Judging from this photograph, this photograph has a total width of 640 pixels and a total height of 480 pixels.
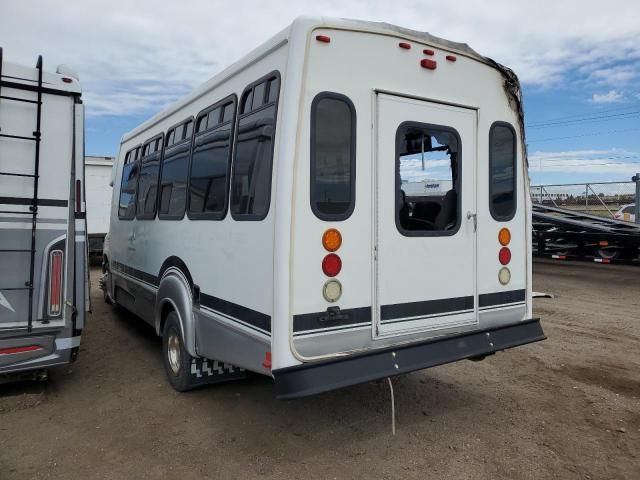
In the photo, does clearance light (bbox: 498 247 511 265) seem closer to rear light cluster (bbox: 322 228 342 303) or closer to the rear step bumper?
the rear step bumper

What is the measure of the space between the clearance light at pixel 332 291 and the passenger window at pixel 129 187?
3862mm

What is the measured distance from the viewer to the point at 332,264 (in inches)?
134

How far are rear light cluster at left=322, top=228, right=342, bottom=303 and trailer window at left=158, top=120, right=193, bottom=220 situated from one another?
189cm

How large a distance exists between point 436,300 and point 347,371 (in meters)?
1.01

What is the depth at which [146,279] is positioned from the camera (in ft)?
19.0

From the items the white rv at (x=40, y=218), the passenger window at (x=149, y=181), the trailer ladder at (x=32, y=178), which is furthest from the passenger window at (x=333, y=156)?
the passenger window at (x=149, y=181)

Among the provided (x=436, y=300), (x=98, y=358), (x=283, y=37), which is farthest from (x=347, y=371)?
(x=98, y=358)

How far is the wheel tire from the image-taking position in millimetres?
4602

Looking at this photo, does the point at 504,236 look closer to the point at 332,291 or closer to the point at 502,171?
the point at 502,171

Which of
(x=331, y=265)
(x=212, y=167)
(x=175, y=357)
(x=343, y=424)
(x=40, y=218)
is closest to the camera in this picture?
(x=331, y=265)

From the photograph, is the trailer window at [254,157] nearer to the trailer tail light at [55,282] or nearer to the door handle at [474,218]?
the door handle at [474,218]

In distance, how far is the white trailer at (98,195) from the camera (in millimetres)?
14258

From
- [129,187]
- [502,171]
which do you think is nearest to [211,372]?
[502,171]

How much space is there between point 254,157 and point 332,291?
1.07 m
